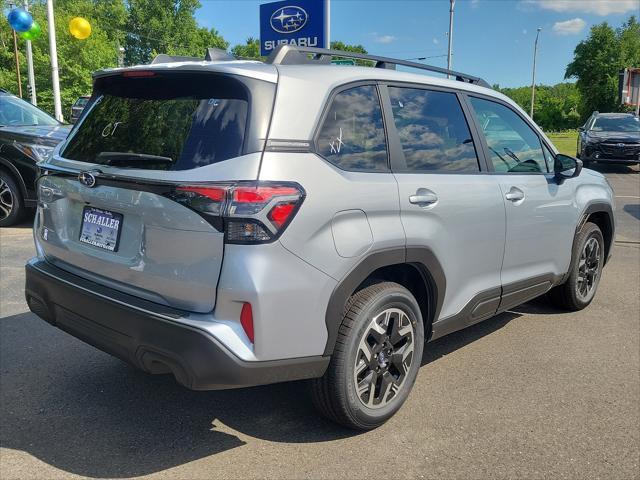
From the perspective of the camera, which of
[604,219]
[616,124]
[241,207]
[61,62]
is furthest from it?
[61,62]

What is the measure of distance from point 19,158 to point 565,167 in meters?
6.65

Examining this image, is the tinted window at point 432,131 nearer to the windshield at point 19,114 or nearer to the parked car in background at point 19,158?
the parked car in background at point 19,158

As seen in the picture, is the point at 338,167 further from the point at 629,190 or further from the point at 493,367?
the point at 629,190

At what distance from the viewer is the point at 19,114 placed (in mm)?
8391

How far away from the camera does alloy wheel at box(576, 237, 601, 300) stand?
194 inches

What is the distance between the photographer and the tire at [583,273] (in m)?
4.73

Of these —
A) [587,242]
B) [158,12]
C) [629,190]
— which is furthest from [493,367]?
[158,12]

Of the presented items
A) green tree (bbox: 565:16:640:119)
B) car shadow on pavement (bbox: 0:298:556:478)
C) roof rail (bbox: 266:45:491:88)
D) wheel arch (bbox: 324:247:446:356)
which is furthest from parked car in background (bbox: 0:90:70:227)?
green tree (bbox: 565:16:640:119)

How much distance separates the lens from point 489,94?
3.91 m

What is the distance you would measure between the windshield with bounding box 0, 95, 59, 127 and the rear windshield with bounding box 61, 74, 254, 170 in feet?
19.5

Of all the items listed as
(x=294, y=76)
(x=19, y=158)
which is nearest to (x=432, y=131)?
(x=294, y=76)

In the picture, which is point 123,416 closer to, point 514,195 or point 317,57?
point 317,57

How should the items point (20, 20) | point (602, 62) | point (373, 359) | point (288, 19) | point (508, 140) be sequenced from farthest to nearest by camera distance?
point (602, 62) < point (20, 20) < point (288, 19) < point (508, 140) < point (373, 359)

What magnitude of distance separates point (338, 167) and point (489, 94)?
Answer: 5.65 ft
